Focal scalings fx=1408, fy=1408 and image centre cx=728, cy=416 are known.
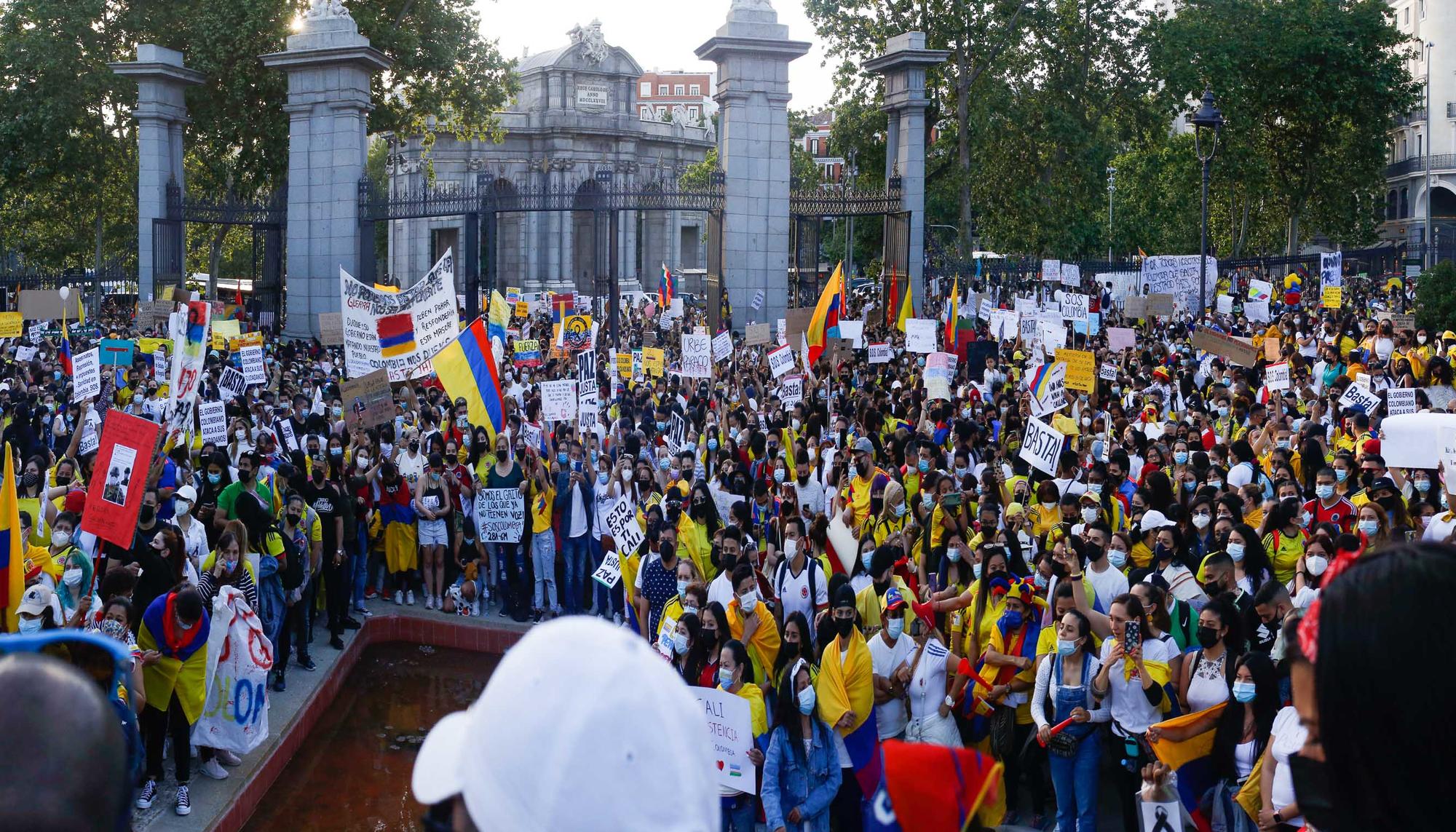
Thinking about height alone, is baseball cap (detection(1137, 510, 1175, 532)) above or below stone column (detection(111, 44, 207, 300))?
below

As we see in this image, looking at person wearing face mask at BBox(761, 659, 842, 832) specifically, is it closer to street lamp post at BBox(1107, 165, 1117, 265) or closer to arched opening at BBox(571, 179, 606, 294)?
arched opening at BBox(571, 179, 606, 294)

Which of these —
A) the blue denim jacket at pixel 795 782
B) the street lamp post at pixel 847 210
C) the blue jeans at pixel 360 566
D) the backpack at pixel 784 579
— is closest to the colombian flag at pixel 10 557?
the blue denim jacket at pixel 795 782

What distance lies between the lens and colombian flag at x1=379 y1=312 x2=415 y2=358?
15125 millimetres

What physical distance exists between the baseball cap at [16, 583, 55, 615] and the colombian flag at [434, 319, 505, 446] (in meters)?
6.08

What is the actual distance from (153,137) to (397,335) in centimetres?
1536

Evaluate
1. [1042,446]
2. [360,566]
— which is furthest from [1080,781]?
[360,566]

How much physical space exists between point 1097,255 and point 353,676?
5885cm

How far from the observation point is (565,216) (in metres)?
57.0

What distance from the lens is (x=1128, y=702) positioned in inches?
292

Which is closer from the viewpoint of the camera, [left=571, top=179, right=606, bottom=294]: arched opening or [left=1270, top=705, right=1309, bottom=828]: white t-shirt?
[left=1270, top=705, right=1309, bottom=828]: white t-shirt

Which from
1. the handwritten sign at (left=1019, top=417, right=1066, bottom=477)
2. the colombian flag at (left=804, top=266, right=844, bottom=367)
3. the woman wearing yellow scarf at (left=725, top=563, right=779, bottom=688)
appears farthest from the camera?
the colombian flag at (left=804, top=266, right=844, bottom=367)

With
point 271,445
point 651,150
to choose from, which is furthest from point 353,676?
point 651,150

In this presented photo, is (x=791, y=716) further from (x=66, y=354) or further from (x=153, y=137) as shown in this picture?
(x=153, y=137)

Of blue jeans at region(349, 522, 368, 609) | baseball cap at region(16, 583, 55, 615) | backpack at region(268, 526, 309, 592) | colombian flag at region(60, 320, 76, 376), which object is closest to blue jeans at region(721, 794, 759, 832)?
baseball cap at region(16, 583, 55, 615)
